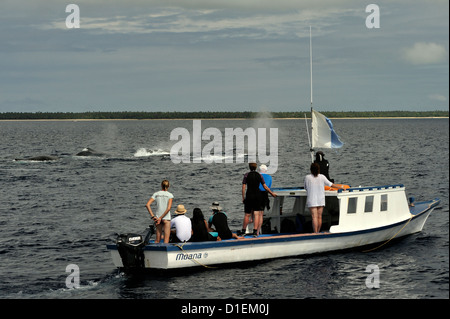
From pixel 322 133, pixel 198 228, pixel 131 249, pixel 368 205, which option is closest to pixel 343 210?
pixel 368 205

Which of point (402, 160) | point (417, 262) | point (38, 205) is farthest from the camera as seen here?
point (402, 160)

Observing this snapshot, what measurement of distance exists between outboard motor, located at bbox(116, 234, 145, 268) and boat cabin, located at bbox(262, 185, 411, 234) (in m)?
5.85

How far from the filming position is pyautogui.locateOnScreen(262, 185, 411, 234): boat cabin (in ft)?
76.9

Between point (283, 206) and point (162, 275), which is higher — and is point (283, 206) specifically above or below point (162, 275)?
above

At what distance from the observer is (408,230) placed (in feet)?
87.9

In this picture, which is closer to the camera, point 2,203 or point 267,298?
point 267,298

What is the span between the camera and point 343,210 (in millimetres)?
23375

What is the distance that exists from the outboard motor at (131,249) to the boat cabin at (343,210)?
19.2 ft

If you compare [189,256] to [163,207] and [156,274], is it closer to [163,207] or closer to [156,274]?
[156,274]

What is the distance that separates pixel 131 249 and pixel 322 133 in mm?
9115

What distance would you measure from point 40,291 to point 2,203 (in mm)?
22225
